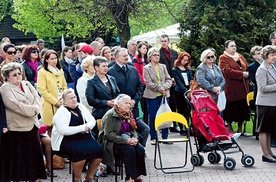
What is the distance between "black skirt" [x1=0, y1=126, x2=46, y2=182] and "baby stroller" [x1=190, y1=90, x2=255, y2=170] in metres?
3.07

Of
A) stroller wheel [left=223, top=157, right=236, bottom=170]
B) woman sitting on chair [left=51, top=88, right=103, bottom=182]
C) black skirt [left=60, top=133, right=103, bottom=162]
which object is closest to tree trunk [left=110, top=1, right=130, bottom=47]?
stroller wheel [left=223, top=157, right=236, bottom=170]

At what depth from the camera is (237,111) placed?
15836 mm

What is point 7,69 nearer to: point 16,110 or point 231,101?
point 16,110

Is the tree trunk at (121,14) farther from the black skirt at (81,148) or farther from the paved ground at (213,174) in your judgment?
the black skirt at (81,148)

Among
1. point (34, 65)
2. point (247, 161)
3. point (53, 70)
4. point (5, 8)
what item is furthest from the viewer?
point (5, 8)

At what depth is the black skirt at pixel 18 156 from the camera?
10.0 m

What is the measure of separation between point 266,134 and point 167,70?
4.19 metres

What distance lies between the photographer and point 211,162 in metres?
12.2

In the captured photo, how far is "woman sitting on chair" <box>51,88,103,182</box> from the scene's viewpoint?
33.0ft

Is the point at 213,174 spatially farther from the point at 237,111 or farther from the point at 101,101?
the point at 237,111

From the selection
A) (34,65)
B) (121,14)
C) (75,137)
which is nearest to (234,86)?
(34,65)

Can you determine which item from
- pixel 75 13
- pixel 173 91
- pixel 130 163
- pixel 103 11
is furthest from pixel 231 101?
pixel 75 13

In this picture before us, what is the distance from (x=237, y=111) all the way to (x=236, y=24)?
14.4 ft

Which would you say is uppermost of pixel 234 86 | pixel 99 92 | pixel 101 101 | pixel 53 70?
pixel 53 70
